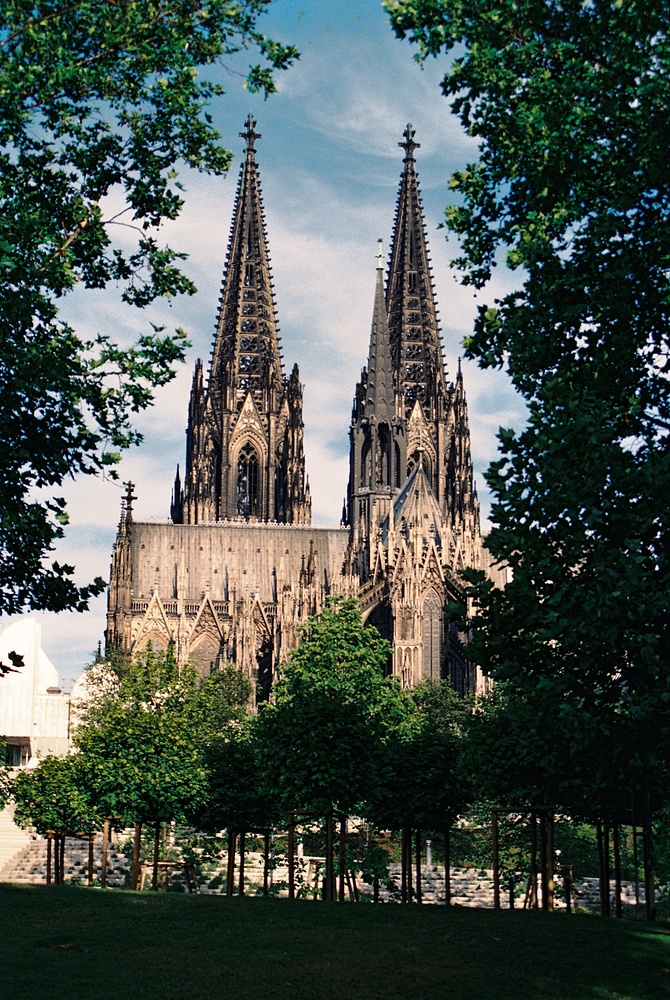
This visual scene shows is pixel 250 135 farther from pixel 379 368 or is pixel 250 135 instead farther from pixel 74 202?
pixel 74 202

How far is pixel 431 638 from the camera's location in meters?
95.9

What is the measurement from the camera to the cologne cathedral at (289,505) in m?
96.2

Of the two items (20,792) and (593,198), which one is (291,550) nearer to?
(20,792)

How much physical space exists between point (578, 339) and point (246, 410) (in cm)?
9521

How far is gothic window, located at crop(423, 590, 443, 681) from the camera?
95.4 meters

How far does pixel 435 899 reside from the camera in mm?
51594

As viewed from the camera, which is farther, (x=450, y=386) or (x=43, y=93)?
(x=450, y=386)

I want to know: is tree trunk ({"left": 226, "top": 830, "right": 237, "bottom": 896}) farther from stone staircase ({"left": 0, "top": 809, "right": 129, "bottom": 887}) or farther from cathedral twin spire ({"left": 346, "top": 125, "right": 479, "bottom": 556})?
cathedral twin spire ({"left": 346, "top": 125, "right": 479, "bottom": 556})

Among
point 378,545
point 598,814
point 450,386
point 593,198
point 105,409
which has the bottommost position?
point 598,814

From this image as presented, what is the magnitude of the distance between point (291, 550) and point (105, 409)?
9170 cm

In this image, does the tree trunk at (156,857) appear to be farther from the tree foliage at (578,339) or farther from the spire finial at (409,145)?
the spire finial at (409,145)

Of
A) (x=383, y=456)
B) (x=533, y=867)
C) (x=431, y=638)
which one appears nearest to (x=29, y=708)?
(x=431, y=638)

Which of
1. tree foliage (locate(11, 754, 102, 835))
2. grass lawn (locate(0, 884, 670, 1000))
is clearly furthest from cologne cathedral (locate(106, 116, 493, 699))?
grass lawn (locate(0, 884, 670, 1000))

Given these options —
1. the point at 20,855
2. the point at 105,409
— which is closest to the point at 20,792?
the point at 20,855
